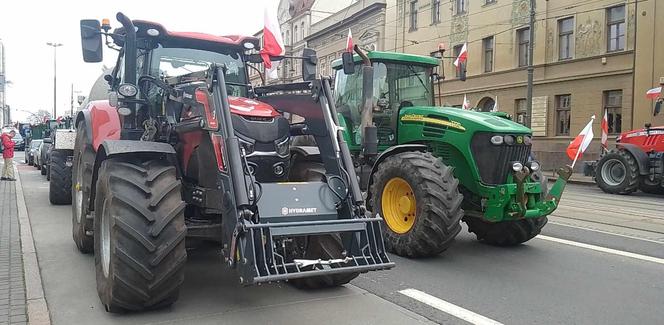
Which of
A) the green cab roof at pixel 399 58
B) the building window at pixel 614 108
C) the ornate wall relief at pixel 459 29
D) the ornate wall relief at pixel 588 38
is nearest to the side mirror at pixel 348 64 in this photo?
the green cab roof at pixel 399 58

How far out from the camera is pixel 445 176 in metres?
6.64

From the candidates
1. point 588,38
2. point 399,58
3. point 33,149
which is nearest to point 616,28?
point 588,38

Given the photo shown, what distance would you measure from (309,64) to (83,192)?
309 centimetres

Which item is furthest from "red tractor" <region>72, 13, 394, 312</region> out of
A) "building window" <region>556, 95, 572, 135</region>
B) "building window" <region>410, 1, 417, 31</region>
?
"building window" <region>410, 1, 417, 31</region>

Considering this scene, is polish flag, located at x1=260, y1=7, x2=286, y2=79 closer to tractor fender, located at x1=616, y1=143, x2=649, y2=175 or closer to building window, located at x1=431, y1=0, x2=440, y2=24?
tractor fender, located at x1=616, y1=143, x2=649, y2=175

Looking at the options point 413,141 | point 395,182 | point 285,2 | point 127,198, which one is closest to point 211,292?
point 127,198

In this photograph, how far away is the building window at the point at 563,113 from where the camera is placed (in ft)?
84.6

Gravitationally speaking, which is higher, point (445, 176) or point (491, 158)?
point (491, 158)

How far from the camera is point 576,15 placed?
24812 mm

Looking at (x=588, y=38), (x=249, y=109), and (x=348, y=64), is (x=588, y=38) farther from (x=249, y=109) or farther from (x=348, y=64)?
(x=249, y=109)

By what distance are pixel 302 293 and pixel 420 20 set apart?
3100 centimetres

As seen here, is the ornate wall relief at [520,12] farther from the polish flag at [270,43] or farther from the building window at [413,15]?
the polish flag at [270,43]

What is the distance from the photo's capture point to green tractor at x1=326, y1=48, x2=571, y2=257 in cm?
661

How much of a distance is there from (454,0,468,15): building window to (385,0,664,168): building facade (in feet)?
0.18
